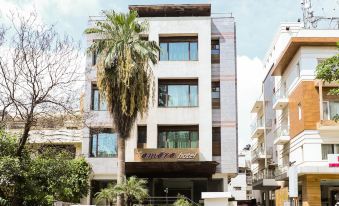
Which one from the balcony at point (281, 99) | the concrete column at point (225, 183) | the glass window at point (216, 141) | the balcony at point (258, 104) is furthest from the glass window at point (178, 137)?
the balcony at point (258, 104)

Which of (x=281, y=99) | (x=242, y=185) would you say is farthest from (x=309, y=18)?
(x=242, y=185)

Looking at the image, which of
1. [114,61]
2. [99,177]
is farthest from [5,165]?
[99,177]

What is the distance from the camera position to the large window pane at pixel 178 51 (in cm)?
3681

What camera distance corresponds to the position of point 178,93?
120 feet

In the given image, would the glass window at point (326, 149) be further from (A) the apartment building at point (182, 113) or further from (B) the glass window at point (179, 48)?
(B) the glass window at point (179, 48)

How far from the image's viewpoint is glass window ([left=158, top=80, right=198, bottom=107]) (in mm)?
36250

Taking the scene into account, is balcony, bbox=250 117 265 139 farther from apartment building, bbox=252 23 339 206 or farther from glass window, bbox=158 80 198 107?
glass window, bbox=158 80 198 107

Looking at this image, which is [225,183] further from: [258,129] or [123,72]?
[258,129]

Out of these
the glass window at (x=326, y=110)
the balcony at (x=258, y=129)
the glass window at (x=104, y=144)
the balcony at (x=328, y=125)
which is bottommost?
the glass window at (x=104, y=144)

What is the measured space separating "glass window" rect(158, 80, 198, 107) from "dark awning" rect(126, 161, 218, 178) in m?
4.51

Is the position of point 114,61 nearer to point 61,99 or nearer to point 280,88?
point 61,99

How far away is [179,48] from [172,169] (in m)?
8.85

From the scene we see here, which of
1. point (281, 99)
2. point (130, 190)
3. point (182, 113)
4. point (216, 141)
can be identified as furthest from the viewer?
point (281, 99)

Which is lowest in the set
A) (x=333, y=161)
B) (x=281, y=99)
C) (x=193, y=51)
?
(x=333, y=161)
